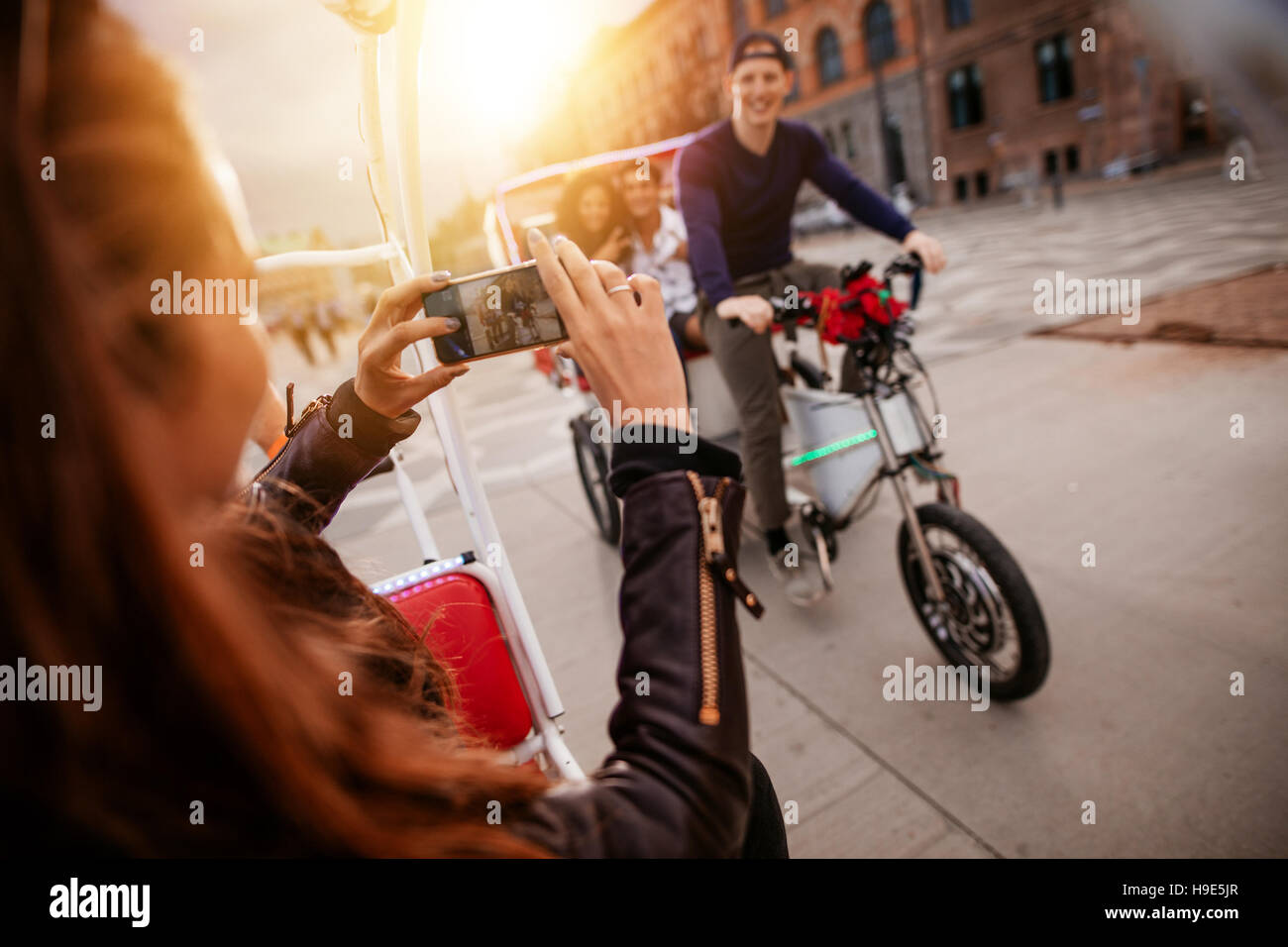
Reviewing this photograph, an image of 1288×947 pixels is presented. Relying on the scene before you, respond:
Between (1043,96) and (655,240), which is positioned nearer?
(655,240)

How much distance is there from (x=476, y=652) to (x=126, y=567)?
1126 mm

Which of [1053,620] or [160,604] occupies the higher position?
[160,604]

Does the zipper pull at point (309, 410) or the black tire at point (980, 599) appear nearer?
the zipper pull at point (309, 410)

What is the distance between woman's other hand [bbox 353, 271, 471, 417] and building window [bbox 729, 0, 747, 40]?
1482 inches

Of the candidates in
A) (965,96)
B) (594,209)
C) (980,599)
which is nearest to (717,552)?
(980,599)

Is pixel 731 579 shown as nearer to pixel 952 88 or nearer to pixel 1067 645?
pixel 1067 645

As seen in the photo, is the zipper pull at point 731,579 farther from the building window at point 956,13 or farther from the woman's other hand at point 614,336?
the building window at point 956,13

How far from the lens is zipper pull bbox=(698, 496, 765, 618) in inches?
32.9

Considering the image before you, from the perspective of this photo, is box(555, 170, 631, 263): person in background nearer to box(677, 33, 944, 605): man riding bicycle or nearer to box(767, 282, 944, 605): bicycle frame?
box(677, 33, 944, 605): man riding bicycle

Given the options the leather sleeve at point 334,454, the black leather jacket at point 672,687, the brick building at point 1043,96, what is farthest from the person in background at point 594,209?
the brick building at point 1043,96

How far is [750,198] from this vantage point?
10.5ft

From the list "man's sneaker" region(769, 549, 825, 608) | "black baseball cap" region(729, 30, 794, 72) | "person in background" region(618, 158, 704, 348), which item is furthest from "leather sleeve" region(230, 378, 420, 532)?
"person in background" region(618, 158, 704, 348)

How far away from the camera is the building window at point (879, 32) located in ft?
94.9

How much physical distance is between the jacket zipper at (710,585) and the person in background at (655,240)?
314 cm
